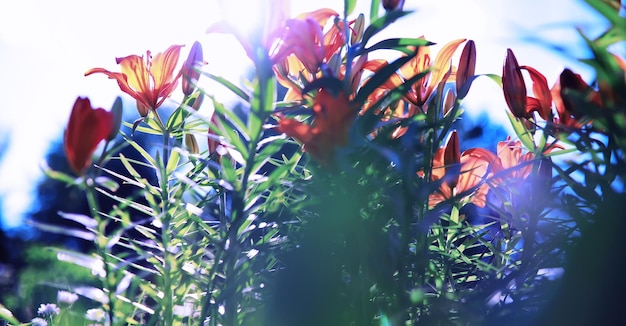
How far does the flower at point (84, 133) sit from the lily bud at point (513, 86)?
0.36m

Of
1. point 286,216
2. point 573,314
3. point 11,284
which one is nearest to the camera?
point 573,314

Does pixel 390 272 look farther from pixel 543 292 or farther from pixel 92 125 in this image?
pixel 92 125

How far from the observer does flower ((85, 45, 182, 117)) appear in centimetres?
62

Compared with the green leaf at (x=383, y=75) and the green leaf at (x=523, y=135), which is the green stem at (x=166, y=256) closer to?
the green leaf at (x=383, y=75)

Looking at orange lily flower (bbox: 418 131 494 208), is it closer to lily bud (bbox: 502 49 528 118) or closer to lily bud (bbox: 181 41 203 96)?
lily bud (bbox: 502 49 528 118)

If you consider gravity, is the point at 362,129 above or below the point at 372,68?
below

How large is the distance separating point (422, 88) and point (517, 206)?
156 millimetres

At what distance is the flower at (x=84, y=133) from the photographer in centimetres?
43

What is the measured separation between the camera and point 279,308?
382 millimetres

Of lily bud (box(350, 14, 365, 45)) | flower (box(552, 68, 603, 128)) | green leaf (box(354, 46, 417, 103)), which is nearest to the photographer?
flower (box(552, 68, 603, 128))

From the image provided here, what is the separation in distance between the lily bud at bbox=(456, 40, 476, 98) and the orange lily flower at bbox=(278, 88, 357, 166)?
0.23 metres

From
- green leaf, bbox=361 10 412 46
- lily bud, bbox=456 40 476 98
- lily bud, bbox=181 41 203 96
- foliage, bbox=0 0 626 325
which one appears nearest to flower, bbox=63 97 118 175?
foliage, bbox=0 0 626 325

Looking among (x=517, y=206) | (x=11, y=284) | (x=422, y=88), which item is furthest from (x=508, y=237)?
(x=11, y=284)

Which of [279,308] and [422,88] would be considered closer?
[279,308]
